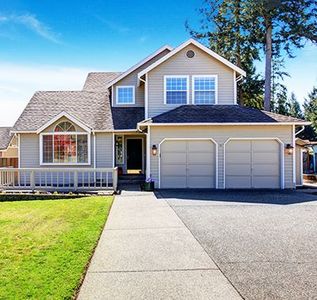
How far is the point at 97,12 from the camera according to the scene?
15719mm

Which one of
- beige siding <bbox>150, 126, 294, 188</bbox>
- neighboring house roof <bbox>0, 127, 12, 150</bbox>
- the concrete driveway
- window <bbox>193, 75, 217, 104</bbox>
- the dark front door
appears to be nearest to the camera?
the concrete driveway

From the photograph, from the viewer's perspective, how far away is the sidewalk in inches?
162

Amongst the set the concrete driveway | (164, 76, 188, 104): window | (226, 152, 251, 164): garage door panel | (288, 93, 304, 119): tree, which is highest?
(288, 93, 304, 119): tree

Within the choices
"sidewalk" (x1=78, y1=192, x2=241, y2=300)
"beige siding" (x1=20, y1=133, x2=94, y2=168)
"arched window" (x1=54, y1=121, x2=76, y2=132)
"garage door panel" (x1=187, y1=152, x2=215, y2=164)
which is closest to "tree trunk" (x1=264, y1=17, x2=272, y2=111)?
"garage door panel" (x1=187, y1=152, x2=215, y2=164)

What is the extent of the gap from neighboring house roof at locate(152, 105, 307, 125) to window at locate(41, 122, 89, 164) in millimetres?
4672

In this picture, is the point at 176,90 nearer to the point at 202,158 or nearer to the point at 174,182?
the point at 202,158

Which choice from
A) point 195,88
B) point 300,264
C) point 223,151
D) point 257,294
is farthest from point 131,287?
point 195,88

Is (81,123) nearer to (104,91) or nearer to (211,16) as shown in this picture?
(104,91)

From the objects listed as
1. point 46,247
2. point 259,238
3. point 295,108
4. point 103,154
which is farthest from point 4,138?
point 295,108

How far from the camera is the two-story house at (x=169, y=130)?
51.1 ft

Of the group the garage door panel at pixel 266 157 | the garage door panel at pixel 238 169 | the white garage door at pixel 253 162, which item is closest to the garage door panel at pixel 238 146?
the white garage door at pixel 253 162

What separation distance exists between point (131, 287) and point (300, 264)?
112 inches

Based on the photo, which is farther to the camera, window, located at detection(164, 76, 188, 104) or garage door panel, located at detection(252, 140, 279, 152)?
window, located at detection(164, 76, 188, 104)

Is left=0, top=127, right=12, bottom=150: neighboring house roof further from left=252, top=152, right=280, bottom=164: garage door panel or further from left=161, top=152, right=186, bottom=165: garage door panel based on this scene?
left=252, top=152, right=280, bottom=164: garage door panel
